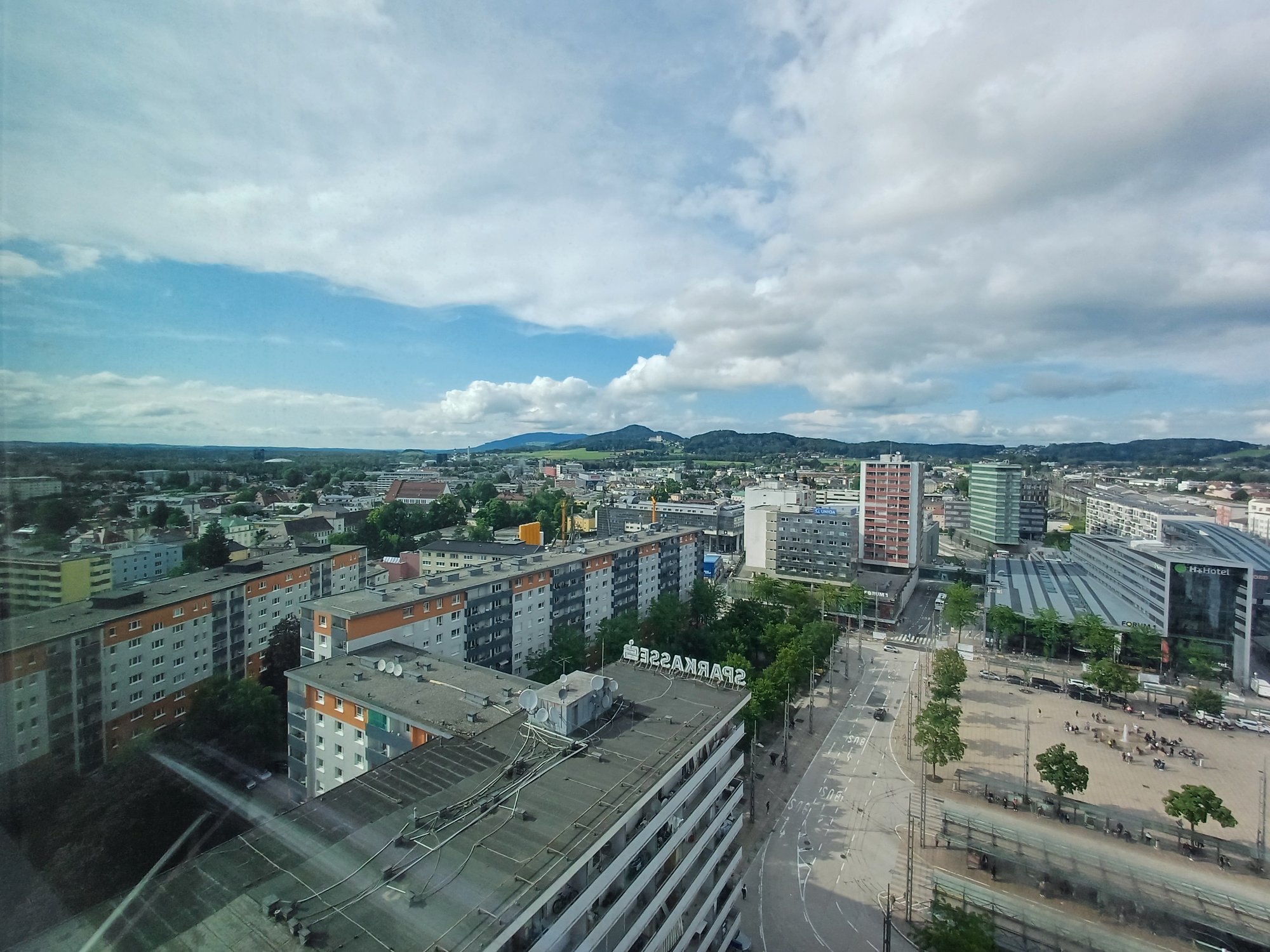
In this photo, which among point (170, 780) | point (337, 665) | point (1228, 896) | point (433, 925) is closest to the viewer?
point (433, 925)

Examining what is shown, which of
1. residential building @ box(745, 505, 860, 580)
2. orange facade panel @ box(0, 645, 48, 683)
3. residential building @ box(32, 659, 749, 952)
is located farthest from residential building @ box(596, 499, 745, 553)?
orange facade panel @ box(0, 645, 48, 683)

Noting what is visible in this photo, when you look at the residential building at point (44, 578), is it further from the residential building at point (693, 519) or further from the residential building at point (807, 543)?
the residential building at point (693, 519)

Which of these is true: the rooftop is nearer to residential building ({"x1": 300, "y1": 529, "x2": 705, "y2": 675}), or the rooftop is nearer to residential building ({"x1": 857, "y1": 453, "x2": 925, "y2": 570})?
residential building ({"x1": 300, "y1": 529, "x2": 705, "y2": 675})

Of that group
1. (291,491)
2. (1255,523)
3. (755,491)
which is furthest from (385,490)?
A: (1255,523)

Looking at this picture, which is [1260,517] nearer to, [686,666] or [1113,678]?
[1113,678]

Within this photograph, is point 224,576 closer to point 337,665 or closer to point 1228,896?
point 337,665
